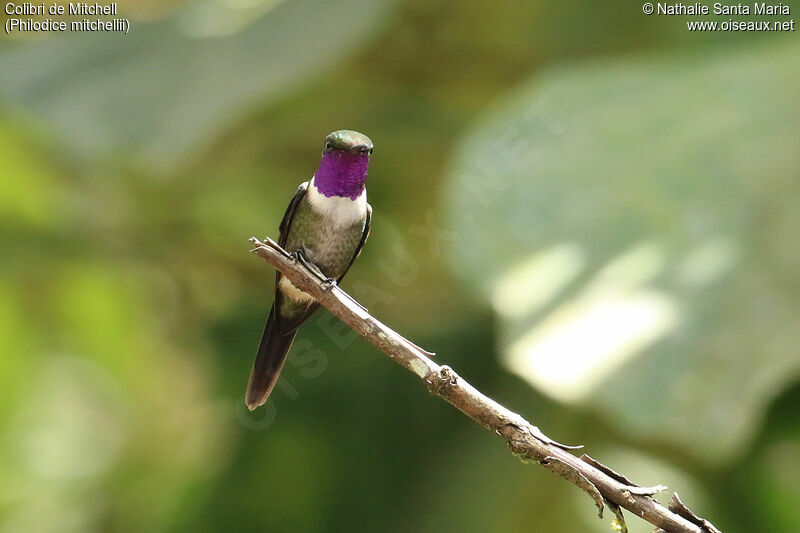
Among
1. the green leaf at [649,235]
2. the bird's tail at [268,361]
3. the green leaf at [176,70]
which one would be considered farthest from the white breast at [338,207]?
the green leaf at [176,70]

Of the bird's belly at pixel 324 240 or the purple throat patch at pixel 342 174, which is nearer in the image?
the purple throat patch at pixel 342 174

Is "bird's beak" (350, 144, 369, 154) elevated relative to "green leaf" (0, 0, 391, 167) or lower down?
elevated

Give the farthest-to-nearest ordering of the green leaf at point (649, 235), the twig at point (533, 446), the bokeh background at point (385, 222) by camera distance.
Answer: the bokeh background at point (385, 222), the green leaf at point (649, 235), the twig at point (533, 446)

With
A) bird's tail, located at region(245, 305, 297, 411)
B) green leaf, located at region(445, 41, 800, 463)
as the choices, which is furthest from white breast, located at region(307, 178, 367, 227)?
green leaf, located at region(445, 41, 800, 463)

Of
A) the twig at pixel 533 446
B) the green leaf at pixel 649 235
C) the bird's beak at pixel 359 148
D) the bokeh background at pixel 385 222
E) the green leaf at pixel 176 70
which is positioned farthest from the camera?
the green leaf at pixel 176 70

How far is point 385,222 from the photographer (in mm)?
2438

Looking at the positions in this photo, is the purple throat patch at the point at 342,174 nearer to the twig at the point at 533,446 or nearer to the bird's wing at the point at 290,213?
the bird's wing at the point at 290,213

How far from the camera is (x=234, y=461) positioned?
248 cm

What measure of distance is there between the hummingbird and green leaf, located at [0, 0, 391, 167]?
85cm

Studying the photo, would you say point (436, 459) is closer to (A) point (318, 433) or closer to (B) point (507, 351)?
(A) point (318, 433)

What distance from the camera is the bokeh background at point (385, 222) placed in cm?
177

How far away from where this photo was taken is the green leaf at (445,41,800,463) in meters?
1.33

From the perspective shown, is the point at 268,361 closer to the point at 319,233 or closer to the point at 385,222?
the point at 319,233

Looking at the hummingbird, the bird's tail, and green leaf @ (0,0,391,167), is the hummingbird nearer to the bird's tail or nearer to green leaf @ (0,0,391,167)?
the bird's tail
